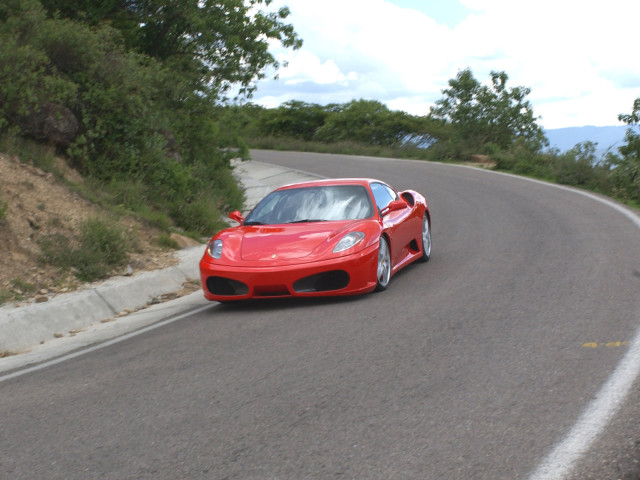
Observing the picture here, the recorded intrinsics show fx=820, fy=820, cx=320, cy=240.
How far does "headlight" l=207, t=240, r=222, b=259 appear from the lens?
897 cm

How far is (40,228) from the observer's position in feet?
36.7

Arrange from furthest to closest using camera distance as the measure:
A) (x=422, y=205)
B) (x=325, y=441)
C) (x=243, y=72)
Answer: (x=243, y=72) → (x=422, y=205) → (x=325, y=441)

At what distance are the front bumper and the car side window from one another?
1506 millimetres

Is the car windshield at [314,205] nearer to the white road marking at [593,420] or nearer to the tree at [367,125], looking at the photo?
the white road marking at [593,420]

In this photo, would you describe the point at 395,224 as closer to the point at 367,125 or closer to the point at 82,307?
the point at 82,307

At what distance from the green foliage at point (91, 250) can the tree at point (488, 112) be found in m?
29.1

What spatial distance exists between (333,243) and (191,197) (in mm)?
7312

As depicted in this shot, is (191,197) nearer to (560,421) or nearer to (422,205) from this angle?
(422,205)

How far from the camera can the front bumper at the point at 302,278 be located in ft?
27.4

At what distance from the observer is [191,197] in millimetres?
15438

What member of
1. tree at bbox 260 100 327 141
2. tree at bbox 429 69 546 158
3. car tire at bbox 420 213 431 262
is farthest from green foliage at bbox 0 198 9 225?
tree at bbox 260 100 327 141

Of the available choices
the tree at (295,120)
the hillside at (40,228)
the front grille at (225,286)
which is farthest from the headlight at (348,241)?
the tree at (295,120)

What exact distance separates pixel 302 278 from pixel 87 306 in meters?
2.63

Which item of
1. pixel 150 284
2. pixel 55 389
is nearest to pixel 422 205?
pixel 150 284
